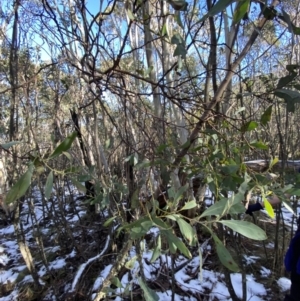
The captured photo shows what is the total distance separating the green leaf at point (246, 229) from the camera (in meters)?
0.49

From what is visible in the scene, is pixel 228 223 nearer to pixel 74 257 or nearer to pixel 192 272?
pixel 192 272

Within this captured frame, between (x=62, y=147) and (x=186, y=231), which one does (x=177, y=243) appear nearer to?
(x=186, y=231)

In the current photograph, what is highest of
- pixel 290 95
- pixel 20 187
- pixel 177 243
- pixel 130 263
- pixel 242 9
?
pixel 242 9

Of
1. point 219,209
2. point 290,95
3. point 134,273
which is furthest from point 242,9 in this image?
point 134,273

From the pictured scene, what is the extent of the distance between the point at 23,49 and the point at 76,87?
1.01m

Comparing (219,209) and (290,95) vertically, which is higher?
(290,95)

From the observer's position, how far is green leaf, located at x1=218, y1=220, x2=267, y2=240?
0.49 metres

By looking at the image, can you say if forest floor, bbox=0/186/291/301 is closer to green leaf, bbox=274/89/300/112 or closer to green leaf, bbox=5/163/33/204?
green leaf, bbox=274/89/300/112

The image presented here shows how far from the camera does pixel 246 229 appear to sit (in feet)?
1.65

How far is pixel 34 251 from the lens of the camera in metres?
3.48

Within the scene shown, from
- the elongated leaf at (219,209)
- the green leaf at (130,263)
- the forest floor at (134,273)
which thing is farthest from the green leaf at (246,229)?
the forest floor at (134,273)

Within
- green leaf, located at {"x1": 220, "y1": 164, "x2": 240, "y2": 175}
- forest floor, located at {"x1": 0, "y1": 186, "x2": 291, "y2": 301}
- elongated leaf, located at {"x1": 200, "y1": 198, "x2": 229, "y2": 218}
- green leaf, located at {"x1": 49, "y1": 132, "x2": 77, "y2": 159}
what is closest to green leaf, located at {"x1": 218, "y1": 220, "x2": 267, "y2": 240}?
elongated leaf, located at {"x1": 200, "y1": 198, "x2": 229, "y2": 218}

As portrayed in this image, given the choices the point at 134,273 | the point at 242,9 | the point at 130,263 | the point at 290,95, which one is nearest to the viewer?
the point at 242,9

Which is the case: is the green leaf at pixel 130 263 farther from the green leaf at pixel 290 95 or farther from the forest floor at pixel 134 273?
the forest floor at pixel 134 273
